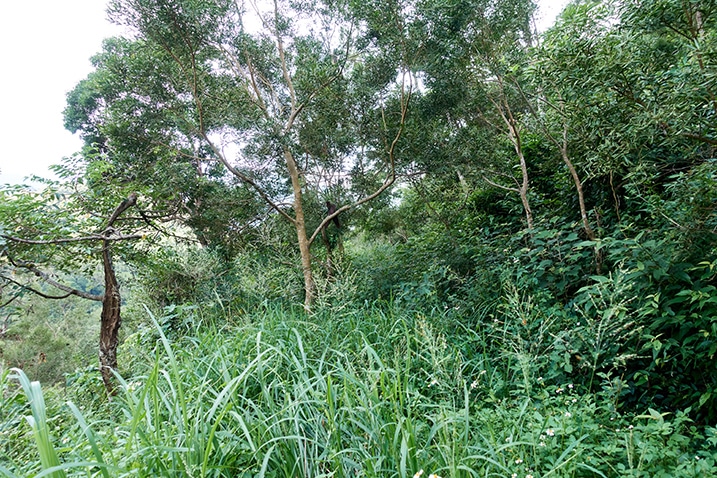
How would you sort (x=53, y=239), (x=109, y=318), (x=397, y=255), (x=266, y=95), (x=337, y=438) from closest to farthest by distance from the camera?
(x=337, y=438) < (x=53, y=239) < (x=109, y=318) < (x=397, y=255) < (x=266, y=95)

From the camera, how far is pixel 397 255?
17.2 feet

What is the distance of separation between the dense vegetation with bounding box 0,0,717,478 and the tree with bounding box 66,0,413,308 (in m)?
0.04

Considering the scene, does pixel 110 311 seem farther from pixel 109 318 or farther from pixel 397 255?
pixel 397 255

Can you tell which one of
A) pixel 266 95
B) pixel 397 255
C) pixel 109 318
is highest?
pixel 266 95

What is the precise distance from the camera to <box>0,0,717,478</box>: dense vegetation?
134 cm

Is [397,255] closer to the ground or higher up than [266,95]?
closer to the ground

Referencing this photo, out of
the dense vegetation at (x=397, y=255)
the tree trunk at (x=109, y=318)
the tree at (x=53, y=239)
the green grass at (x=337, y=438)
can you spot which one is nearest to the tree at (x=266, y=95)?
the dense vegetation at (x=397, y=255)

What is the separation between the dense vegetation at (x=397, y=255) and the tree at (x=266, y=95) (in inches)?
1.5

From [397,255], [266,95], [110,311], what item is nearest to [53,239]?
[110,311]

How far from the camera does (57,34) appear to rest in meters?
8.97

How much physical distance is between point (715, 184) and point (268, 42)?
17.6 ft

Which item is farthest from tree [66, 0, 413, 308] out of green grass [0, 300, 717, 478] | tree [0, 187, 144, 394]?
green grass [0, 300, 717, 478]

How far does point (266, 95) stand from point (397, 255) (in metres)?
3.38

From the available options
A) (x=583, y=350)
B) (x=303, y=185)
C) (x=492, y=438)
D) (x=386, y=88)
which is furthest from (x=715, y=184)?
(x=303, y=185)
